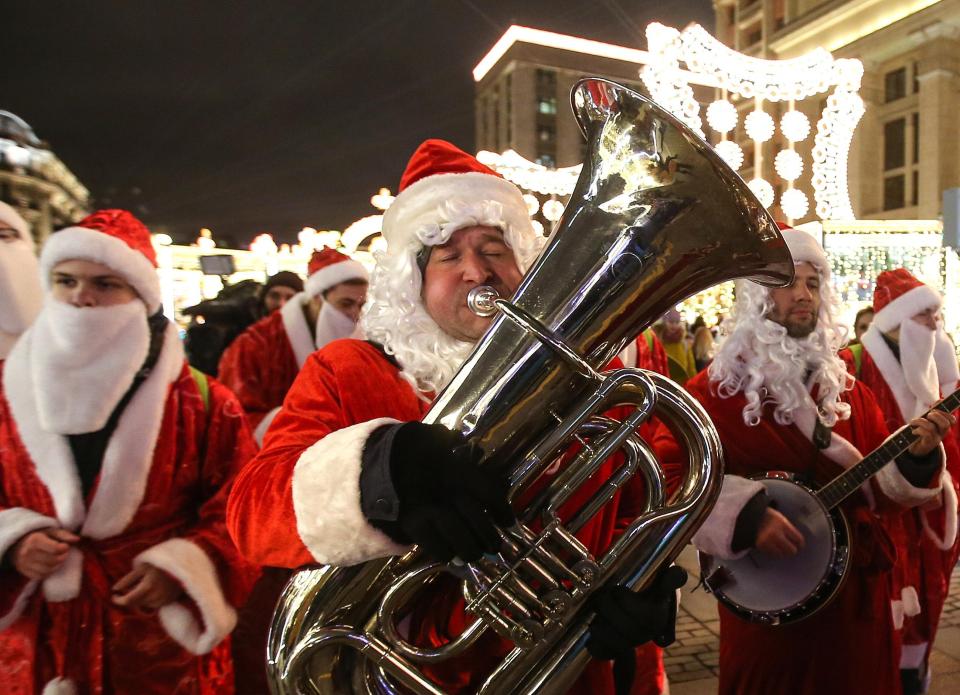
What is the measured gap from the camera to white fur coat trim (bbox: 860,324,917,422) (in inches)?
144

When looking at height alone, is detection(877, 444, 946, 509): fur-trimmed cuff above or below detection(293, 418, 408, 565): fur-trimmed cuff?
below

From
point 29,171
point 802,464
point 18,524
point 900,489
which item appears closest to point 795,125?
point 900,489

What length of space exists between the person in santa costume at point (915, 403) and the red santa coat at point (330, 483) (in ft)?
7.06

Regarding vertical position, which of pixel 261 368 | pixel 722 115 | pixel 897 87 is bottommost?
pixel 261 368

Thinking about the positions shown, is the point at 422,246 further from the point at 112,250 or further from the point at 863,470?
the point at 863,470

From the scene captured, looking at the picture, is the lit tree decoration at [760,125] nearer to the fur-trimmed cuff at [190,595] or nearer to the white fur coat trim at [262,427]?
the white fur coat trim at [262,427]

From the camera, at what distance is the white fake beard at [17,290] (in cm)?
221

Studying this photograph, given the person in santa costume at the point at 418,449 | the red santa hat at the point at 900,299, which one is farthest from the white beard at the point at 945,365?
the person in santa costume at the point at 418,449

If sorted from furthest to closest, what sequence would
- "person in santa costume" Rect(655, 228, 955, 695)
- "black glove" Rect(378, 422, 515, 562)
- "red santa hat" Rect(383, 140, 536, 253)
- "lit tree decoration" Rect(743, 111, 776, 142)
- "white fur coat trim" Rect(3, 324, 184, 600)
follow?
"lit tree decoration" Rect(743, 111, 776, 142), "person in santa costume" Rect(655, 228, 955, 695), "white fur coat trim" Rect(3, 324, 184, 600), "red santa hat" Rect(383, 140, 536, 253), "black glove" Rect(378, 422, 515, 562)

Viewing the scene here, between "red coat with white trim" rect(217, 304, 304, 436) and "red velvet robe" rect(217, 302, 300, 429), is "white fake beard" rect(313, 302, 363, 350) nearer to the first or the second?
"red coat with white trim" rect(217, 304, 304, 436)

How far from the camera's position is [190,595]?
178 cm

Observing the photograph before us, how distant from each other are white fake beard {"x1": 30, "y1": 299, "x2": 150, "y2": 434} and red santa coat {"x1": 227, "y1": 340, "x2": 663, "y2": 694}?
0.77 m

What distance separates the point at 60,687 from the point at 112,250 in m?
1.29

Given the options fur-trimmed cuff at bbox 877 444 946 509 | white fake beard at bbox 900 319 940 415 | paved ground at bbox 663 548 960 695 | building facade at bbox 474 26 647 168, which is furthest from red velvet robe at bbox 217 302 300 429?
building facade at bbox 474 26 647 168
